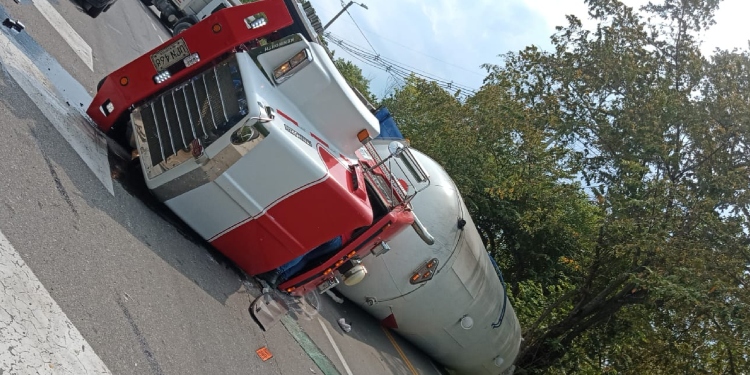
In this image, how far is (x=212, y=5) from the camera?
13.2 meters

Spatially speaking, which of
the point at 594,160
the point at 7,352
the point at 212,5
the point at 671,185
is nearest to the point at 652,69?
the point at 594,160

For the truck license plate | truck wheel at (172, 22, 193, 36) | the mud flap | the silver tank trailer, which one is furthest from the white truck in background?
the mud flap

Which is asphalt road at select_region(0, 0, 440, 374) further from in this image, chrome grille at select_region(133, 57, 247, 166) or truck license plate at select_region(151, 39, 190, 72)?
truck license plate at select_region(151, 39, 190, 72)

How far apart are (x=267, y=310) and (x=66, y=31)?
14.9ft

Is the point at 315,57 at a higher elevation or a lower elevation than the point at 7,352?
higher

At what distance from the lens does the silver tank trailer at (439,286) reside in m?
8.34

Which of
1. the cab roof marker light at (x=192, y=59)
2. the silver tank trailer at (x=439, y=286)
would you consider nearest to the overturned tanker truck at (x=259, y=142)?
the cab roof marker light at (x=192, y=59)

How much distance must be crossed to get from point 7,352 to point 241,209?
275cm

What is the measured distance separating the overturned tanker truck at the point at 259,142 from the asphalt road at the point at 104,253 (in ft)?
1.21

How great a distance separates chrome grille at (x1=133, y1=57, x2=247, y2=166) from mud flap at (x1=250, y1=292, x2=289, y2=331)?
1791 mm

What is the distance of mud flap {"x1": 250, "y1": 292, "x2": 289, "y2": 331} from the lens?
20.6ft

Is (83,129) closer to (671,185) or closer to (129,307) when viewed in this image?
(129,307)

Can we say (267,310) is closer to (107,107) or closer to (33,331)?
(107,107)

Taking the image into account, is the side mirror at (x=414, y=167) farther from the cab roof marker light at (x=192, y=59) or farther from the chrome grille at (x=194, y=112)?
the cab roof marker light at (x=192, y=59)
